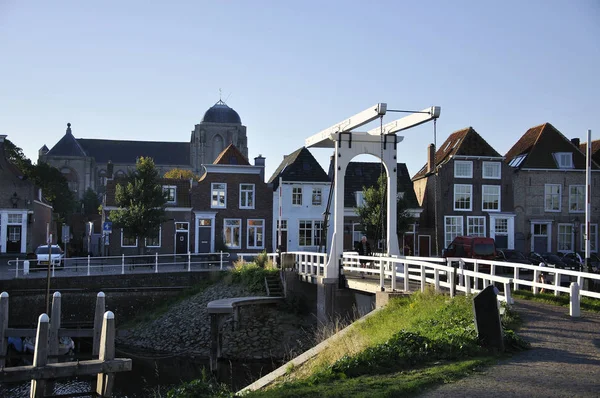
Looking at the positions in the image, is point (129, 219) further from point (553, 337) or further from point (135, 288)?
point (553, 337)

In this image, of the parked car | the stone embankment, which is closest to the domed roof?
the parked car

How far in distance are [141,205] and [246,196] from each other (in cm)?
865

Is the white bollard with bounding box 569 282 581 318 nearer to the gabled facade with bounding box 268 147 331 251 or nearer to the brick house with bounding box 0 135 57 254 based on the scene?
the gabled facade with bounding box 268 147 331 251

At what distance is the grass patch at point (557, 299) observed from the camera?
48.6 ft

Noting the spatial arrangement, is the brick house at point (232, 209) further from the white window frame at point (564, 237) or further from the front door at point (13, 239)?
the white window frame at point (564, 237)

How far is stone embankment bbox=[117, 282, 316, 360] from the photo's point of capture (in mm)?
25812

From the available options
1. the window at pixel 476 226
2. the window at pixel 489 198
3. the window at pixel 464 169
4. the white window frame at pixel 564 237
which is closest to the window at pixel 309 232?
the window at pixel 464 169

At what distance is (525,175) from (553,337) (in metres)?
37.4

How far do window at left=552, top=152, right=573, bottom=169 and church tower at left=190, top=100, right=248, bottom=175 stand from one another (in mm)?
73315

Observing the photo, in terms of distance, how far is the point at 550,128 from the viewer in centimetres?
4891

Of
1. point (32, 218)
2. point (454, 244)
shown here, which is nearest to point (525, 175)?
point (454, 244)

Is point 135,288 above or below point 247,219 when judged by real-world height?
below

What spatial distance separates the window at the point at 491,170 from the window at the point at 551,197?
11.6ft

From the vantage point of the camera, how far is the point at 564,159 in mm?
47688
